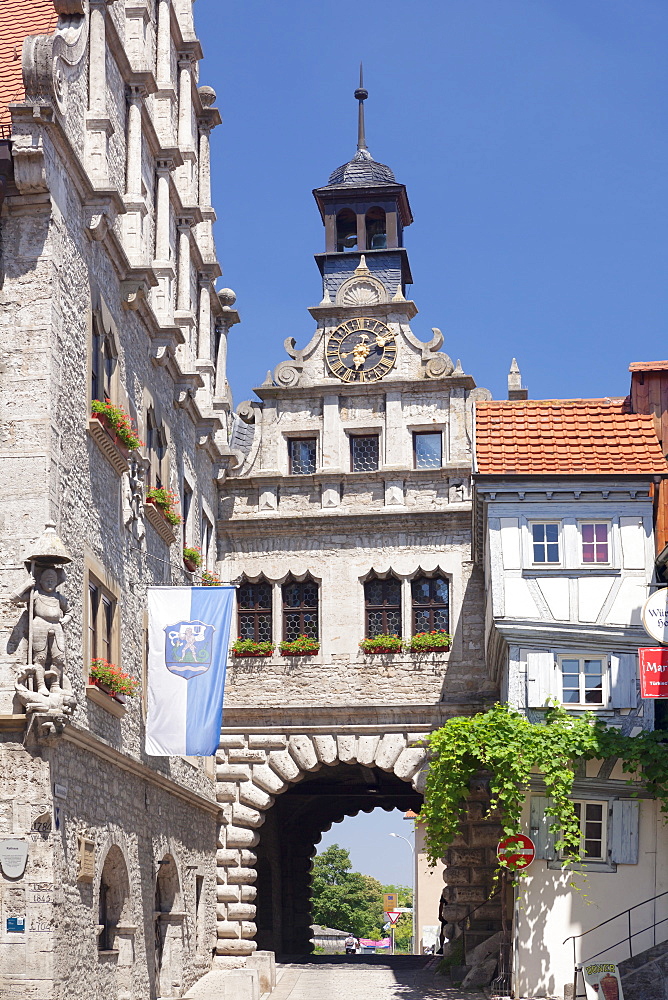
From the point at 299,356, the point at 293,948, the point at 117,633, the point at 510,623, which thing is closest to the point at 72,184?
the point at 117,633

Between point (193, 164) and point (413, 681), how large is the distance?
10.8 m

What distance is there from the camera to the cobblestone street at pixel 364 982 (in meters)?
25.1

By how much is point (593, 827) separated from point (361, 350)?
446 inches

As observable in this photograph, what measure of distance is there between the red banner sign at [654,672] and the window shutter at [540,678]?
207 centimetres

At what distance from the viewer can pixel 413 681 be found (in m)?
28.2

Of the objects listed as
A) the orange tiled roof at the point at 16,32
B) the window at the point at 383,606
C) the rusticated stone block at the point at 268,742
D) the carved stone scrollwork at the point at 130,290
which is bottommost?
the rusticated stone block at the point at 268,742

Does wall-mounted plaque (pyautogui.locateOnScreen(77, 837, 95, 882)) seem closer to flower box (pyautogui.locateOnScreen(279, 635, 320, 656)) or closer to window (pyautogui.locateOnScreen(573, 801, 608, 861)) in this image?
window (pyautogui.locateOnScreen(573, 801, 608, 861))

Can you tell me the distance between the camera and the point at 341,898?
71.9 meters

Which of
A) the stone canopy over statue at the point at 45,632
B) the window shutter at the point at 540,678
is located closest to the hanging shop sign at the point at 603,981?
the window shutter at the point at 540,678

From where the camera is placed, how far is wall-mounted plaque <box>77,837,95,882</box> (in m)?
17.1

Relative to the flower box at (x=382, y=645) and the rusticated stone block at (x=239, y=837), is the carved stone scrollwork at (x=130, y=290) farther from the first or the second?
the rusticated stone block at (x=239, y=837)

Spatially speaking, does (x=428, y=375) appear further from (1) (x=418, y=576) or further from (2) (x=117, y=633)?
(2) (x=117, y=633)

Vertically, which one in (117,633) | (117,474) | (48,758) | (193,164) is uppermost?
(193,164)

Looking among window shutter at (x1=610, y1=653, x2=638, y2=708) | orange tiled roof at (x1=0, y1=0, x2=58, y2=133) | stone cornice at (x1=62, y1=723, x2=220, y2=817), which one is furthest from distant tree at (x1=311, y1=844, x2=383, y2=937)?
orange tiled roof at (x1=0, y1=0, x2=58, y2=133)
